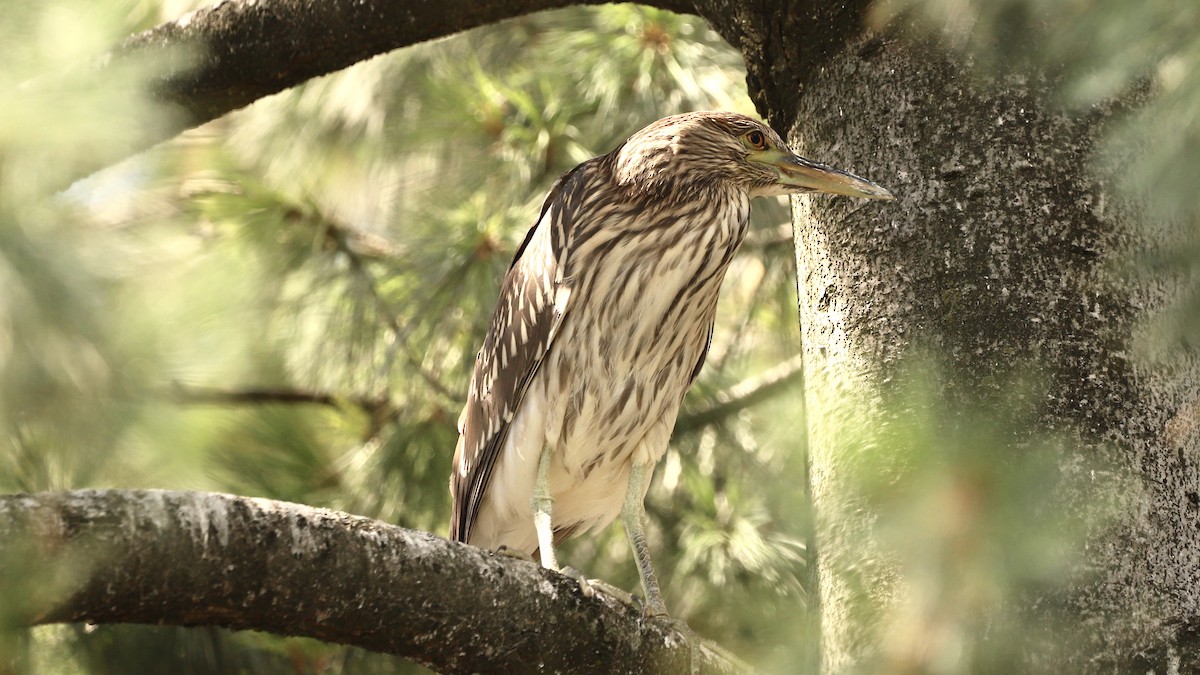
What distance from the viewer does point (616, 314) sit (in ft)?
10.6

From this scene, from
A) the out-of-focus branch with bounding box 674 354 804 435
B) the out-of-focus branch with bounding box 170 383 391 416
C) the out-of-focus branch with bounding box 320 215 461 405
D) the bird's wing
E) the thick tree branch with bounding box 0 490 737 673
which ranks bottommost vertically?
the out-of-focus branch with bounding box 674 354 804 435

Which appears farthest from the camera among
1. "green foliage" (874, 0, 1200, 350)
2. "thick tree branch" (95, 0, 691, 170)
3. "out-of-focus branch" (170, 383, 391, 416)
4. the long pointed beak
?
"out-of-focus branch" (170, 383, 391, 416)

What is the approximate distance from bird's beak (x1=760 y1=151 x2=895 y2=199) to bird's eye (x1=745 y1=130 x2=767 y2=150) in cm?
11

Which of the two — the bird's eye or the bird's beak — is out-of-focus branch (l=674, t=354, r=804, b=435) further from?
the bird's beak

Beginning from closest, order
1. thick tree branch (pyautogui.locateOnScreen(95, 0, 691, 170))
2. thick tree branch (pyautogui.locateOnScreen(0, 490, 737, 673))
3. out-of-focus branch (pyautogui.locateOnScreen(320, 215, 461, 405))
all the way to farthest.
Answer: thick tree branch (pyautogui.locateOnScreen(0, 490, 737, 673)) < thick tree branch (pyautogui.locateOnScreen(95, 0, 691, 170)) < out-of-focus branch (pyautogui.locateOnScreen(320, 215, 461, 405))

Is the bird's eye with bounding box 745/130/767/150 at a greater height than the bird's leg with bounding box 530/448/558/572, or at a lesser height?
greater

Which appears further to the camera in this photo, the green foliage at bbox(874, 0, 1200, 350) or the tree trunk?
the tree trunk

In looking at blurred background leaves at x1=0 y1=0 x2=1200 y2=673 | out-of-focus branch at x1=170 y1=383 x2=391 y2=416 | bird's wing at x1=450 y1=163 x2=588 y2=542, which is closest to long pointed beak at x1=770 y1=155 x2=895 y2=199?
blurred background leaves at x1=0 y1=0 x2=1200 y2=673

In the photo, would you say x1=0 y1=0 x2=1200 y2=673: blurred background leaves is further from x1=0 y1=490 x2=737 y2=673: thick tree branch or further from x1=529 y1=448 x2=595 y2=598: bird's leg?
x1=529 y1=448 x2=595 y2=598: bird's leg

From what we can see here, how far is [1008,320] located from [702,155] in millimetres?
1215

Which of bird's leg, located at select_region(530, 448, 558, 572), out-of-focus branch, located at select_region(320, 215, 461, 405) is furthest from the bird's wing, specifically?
out-of-focus branch, located at select_region(320, 215, 461, 405)

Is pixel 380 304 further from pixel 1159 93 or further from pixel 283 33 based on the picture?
pixel 1159 93

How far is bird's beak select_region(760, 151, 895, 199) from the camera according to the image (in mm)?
2546

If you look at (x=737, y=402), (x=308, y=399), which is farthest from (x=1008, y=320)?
(x=308, y=399)
